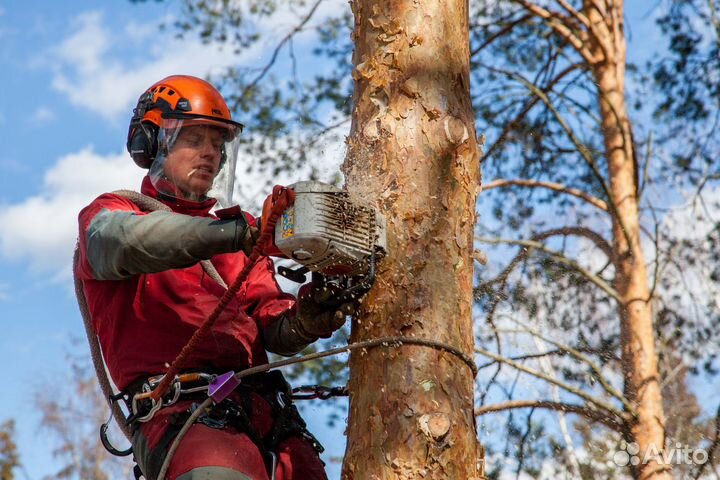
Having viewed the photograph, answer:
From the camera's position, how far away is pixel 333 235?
8.07 ft

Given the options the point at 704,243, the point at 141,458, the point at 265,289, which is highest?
the point at 704,243

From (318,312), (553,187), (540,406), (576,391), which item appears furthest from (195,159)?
(553,187)

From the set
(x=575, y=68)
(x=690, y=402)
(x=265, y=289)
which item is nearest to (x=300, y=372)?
(x=690, y=402)

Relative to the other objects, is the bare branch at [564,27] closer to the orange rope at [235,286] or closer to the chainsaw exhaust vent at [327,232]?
the chainsaw exhaust vent at [327,232]

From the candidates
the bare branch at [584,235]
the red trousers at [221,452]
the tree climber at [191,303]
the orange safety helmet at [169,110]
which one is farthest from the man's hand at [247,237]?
Result: the bare branch at [584,235]

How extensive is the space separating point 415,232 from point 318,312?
44cm

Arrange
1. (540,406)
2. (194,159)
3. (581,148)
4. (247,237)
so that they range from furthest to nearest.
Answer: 1. (581,148)
2. (540,406)
3. (194,159)
4. (247,237)

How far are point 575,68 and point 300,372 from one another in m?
3.93

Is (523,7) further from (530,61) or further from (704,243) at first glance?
(704,243)

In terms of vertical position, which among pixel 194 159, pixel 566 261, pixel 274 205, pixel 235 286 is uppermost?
pixel 566 261

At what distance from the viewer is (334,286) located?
2732 mm

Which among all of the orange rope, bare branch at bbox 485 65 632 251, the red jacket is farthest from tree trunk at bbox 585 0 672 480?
the orange rope

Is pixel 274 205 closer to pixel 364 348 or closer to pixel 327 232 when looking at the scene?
pixel 327 232

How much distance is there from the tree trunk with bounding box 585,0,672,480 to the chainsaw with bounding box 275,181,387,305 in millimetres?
5015
